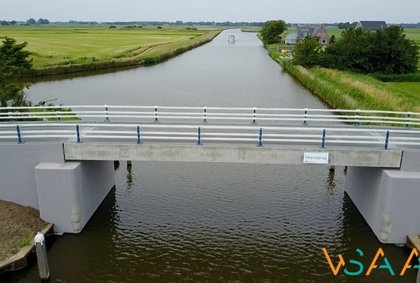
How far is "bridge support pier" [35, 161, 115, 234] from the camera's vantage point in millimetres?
15016

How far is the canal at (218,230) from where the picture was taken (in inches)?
561

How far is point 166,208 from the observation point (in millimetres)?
18172

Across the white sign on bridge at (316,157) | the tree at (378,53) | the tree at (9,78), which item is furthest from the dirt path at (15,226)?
the tree at (378,53)

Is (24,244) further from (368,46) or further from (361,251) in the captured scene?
(368,46)

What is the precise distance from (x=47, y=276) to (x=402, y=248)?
493 inches

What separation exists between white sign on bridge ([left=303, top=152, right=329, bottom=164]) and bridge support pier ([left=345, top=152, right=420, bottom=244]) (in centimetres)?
216

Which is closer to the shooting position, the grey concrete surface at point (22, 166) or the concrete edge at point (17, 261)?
the concrete edge at point (17, 261)

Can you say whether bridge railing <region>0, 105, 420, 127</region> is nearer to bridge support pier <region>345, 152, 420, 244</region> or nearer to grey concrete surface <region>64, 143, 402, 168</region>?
grey concrete surface <region>64, 143, 402, 168</region>

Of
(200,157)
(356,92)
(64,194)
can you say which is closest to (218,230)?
(200,157)

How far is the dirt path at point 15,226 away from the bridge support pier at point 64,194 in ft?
1.62

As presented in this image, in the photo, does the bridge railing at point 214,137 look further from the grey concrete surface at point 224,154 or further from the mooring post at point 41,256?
the mooring post at point 41,256

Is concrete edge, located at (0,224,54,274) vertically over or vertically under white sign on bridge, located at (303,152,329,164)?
under

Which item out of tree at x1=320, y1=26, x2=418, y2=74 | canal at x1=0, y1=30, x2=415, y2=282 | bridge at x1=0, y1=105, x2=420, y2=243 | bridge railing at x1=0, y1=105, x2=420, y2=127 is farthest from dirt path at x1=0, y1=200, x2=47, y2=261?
tree at x1=320, y1=26, x2=418, y2=74

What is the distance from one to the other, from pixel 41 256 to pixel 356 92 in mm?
32051
